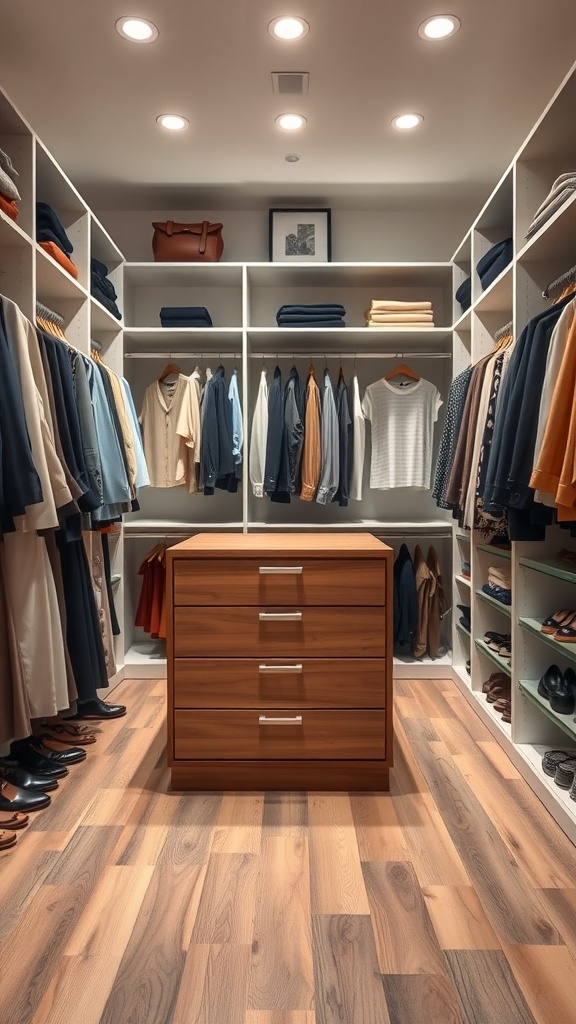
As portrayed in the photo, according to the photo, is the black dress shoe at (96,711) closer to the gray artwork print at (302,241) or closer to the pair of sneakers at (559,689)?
the pair of sneakers at (559,689)

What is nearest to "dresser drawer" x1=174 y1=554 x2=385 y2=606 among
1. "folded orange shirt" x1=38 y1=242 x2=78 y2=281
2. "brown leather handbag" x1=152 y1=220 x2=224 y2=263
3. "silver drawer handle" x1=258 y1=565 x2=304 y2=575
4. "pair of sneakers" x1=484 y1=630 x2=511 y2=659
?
"silver drawer handle" x1=258 y1=565 x2=304 y2=575

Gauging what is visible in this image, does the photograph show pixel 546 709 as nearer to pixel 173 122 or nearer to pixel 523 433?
pixel 523 433

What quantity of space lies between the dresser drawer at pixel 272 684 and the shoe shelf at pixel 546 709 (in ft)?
1.91

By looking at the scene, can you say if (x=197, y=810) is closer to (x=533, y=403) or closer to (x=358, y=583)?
(x=358, y=583)

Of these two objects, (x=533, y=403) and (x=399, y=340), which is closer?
(x=533, y=403)

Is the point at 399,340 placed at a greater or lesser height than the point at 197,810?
greater

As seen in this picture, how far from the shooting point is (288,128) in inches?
122

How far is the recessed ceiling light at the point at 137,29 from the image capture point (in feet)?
7.74

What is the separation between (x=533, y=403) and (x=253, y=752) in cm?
153

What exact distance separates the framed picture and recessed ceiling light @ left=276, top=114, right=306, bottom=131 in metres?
0.87

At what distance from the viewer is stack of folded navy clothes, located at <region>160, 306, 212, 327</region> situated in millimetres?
3844

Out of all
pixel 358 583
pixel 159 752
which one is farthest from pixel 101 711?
pixel 358 583

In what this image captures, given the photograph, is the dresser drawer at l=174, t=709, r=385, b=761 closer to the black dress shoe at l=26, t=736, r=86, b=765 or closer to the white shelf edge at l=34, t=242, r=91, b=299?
the black dress shoe at l=26, t=736, r=86, b=765

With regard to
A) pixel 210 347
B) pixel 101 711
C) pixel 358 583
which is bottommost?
pixel 101 711
